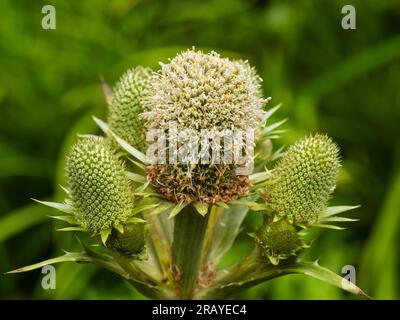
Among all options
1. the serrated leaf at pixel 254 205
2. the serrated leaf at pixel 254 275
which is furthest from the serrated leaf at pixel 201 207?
the serrated leaf at pixel 254 275

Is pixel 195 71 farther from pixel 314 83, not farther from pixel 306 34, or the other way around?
pixel 306 34

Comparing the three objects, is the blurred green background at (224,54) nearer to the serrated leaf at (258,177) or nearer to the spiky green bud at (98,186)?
the serrated leaf at (258,177)

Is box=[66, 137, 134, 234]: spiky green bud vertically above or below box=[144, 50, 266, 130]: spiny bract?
below

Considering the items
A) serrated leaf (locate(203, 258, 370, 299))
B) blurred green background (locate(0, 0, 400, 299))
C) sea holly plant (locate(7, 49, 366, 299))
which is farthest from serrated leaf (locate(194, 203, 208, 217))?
blurred green background (locate(0, 0, 400, 299))

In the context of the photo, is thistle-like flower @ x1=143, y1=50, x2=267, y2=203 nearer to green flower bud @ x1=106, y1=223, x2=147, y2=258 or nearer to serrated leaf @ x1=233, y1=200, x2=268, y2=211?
serrated leaf @ x1=233, y1=200, x2=268, y2=211

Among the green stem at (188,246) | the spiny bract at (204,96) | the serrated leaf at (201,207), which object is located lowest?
the green stem at (188,246)

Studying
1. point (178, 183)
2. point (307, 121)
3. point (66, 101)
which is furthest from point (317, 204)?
point (66, 101)
